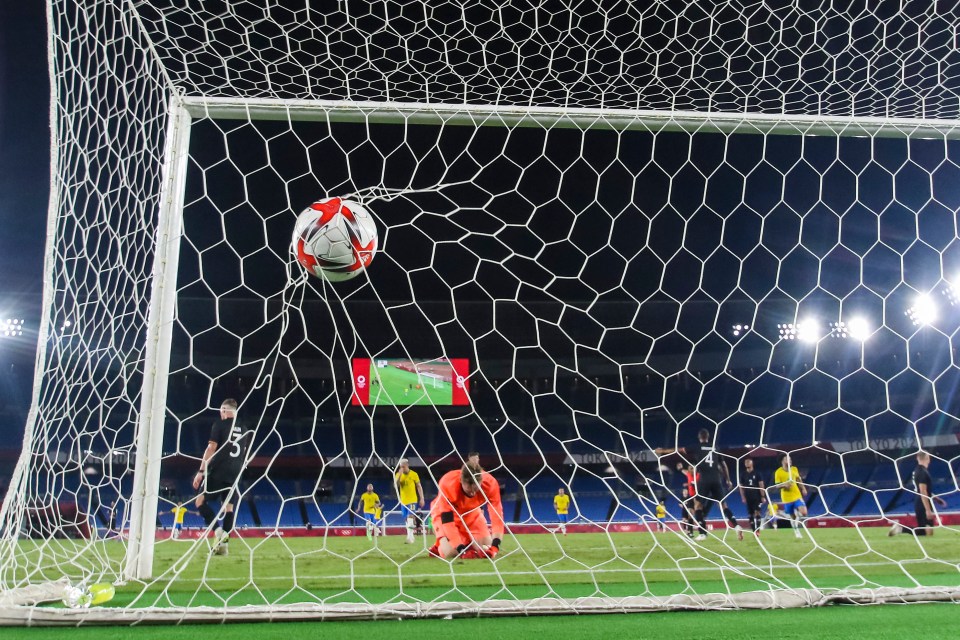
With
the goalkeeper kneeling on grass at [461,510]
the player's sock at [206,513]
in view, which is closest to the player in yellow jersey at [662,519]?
the goalkeeper kneeling on grass at [461,510]

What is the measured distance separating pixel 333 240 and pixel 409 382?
266 cm

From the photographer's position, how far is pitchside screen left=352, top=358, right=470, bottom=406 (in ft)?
9.31

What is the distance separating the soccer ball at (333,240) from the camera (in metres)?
2.41

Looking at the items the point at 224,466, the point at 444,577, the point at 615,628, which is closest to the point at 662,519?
the point at 444,577

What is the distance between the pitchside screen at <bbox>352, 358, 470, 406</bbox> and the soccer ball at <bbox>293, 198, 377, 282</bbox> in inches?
17.4

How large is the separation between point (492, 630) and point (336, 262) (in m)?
1.60

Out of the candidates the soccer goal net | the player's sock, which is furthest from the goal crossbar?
the player's sock

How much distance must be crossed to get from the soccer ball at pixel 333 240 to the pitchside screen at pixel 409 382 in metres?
0.44

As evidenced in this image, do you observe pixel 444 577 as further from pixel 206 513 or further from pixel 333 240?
pixel 206 513

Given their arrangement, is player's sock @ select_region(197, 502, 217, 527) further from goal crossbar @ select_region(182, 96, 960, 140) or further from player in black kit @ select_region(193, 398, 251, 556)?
goal crossbar @ select_region(182, 96, 960, 140)

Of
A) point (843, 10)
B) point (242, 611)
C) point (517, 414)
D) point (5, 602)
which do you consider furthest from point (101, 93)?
point (517, 414)

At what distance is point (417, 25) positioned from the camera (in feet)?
8.45

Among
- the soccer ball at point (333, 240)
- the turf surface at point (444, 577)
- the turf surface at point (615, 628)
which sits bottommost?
the turf surface at point (444, 577)

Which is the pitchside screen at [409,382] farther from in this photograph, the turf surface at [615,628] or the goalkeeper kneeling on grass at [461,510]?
the turf surface at [615,628]
